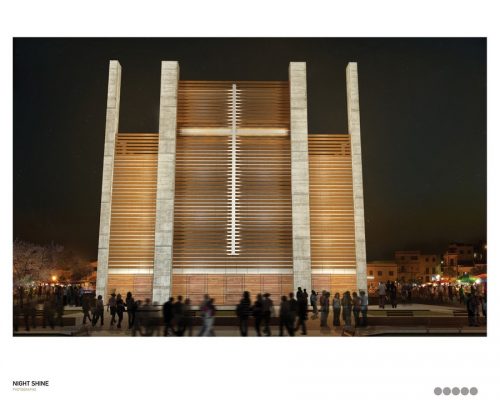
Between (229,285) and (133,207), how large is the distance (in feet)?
19.8

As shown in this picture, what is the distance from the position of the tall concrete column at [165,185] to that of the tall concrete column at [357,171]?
8886 mm

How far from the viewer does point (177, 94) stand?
25859mm

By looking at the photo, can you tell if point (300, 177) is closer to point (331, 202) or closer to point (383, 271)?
point (331, 202)

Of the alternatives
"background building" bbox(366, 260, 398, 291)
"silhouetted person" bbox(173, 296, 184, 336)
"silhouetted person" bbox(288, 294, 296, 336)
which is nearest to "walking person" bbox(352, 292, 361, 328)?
"silhouetted person" bbox(288, 294, 296, 336)

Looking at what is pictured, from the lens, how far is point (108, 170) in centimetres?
2509

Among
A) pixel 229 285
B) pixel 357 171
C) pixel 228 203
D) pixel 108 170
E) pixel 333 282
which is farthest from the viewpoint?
pixel 357 171

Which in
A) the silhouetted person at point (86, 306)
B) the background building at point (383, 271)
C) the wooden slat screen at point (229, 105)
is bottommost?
the background building at point (383, 271)

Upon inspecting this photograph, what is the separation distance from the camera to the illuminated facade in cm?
2419

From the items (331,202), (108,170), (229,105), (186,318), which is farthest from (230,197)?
(186,318)

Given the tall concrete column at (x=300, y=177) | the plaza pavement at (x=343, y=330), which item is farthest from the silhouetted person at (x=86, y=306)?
the tall concrete column at (x=300, y=177)

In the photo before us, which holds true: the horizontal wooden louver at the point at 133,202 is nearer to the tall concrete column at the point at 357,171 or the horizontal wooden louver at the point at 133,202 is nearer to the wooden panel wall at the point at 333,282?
the wooden panel wall at the point at 333,282

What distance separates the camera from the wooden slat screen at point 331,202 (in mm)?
24719
